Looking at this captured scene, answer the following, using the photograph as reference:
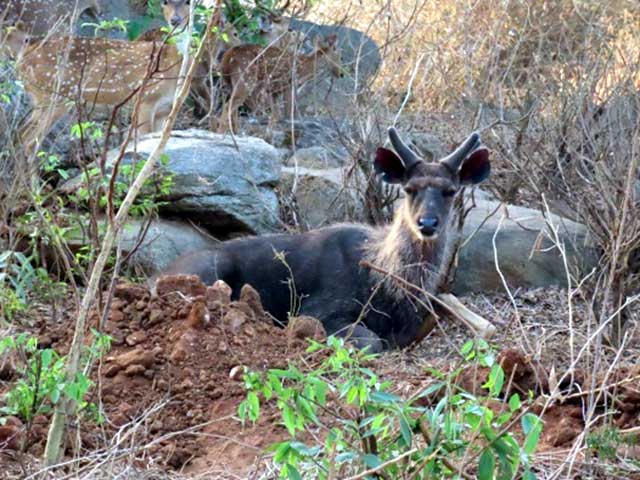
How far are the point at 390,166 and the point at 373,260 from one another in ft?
2.33

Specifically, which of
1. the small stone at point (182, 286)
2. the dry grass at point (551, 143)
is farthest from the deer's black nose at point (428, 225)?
the small stone at point (182, 286)

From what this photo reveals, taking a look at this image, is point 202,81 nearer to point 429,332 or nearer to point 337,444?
point 429,332

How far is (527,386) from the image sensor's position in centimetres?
568

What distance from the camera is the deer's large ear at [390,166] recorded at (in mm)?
8500

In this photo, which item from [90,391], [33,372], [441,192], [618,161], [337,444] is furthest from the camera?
[441,192]

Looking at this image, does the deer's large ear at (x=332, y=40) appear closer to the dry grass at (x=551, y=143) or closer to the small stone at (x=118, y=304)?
the dry grass at (x=551, y=143)

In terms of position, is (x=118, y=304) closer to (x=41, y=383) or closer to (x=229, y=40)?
(x=41, y=383)

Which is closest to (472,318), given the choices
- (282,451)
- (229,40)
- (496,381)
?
(496,381)

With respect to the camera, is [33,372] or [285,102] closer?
[33,372]

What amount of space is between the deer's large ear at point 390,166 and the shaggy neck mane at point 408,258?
0.23 meters

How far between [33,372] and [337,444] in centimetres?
129

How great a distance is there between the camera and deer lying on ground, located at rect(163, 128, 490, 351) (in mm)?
8430

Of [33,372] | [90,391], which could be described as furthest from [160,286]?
[33,372]

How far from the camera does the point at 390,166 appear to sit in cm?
857
